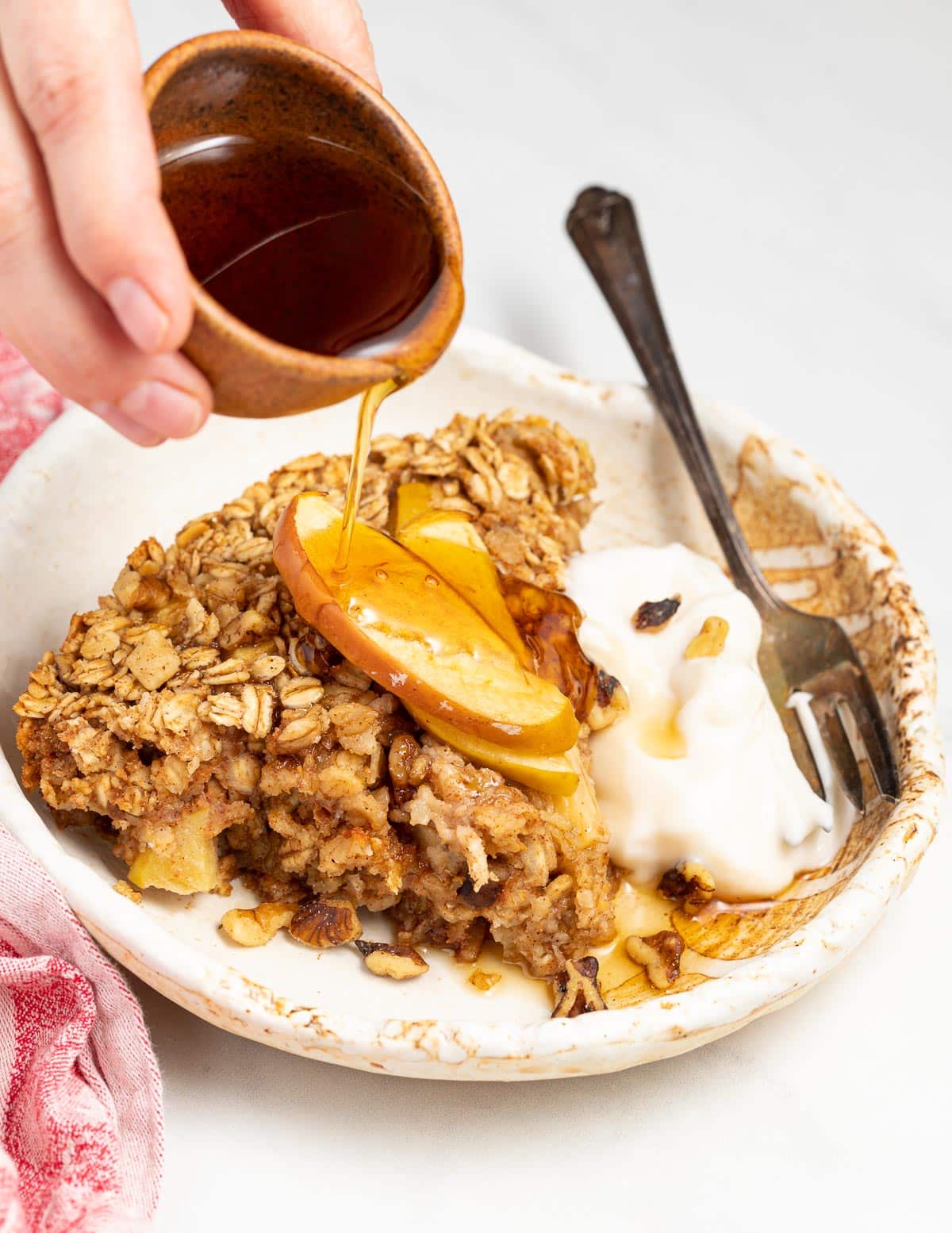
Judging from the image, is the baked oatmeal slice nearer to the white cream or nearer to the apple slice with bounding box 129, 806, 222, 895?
the apple slice with bounding box 129, 806, 222, 895

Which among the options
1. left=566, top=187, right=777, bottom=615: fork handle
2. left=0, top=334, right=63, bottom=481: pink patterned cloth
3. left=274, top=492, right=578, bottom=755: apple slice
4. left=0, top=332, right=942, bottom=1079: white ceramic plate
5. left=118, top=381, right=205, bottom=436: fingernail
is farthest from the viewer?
left=0, top=334, right=63, bottom=481: pink patterned cloth

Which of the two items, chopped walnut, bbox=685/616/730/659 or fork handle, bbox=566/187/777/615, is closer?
chopped walnut, bbox=685/616/730/659

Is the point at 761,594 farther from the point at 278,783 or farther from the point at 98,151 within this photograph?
the point at 98,151

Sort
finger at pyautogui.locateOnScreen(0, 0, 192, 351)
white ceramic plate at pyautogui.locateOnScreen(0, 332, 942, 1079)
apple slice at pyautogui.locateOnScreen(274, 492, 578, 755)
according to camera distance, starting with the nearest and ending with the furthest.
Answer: finger at pyautogui.locateOnScreen(0, 0, 192, 351) < white ceramic plate at pyautogui.locateOnScreen(0, 332, 942, 1079) < apple slice at pyautogui.locateOnScreen(274, 492, 578, 755)

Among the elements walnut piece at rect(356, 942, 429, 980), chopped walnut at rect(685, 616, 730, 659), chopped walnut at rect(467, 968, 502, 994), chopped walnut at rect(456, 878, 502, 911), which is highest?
chopped walnut at rect(685, 616, 730, 659)

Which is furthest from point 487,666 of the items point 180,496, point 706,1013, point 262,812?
point 180,496

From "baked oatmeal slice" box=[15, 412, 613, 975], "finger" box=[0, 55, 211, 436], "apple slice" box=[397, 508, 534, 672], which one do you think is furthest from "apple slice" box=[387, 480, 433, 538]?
"finger" box=[0, 55, 211, 436]

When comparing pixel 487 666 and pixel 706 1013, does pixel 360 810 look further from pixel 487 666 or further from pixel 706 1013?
pixel 706 1013
